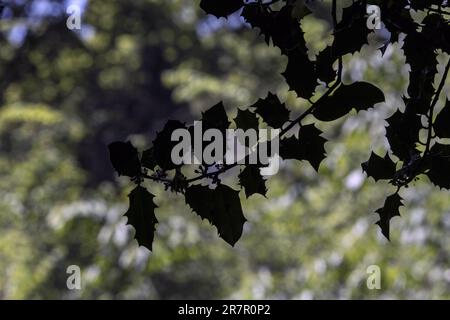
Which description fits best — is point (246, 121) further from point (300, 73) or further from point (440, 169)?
point (440, 169)

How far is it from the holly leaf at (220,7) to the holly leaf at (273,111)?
96mm

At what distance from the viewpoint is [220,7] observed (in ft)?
2.44

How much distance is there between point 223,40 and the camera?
8.92 m

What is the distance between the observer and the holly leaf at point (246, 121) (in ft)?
2.48

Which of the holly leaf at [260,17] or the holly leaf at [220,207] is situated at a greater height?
the holly leaf at [260,17]

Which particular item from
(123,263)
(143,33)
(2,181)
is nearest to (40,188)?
(2,181)

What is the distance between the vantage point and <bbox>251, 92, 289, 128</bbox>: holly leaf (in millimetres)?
761

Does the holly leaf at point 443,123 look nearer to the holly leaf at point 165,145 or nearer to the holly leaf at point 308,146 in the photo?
the holly leaf at point 308,146

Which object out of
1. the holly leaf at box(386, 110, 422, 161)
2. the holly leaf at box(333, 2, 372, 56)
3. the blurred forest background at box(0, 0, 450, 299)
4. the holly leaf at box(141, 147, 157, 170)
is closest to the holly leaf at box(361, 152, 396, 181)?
the holly leaf at box(386, 110, 422, 161)

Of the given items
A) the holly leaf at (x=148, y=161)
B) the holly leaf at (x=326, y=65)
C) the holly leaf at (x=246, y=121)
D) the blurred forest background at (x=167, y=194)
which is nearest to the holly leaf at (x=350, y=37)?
the holly leaf at (x=326, y=65)

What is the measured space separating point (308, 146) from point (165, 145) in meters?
0.15

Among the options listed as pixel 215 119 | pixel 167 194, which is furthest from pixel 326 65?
pixel 167 194

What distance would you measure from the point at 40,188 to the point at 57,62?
2.81 metres

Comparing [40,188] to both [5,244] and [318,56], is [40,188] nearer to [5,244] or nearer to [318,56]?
[5,244]
